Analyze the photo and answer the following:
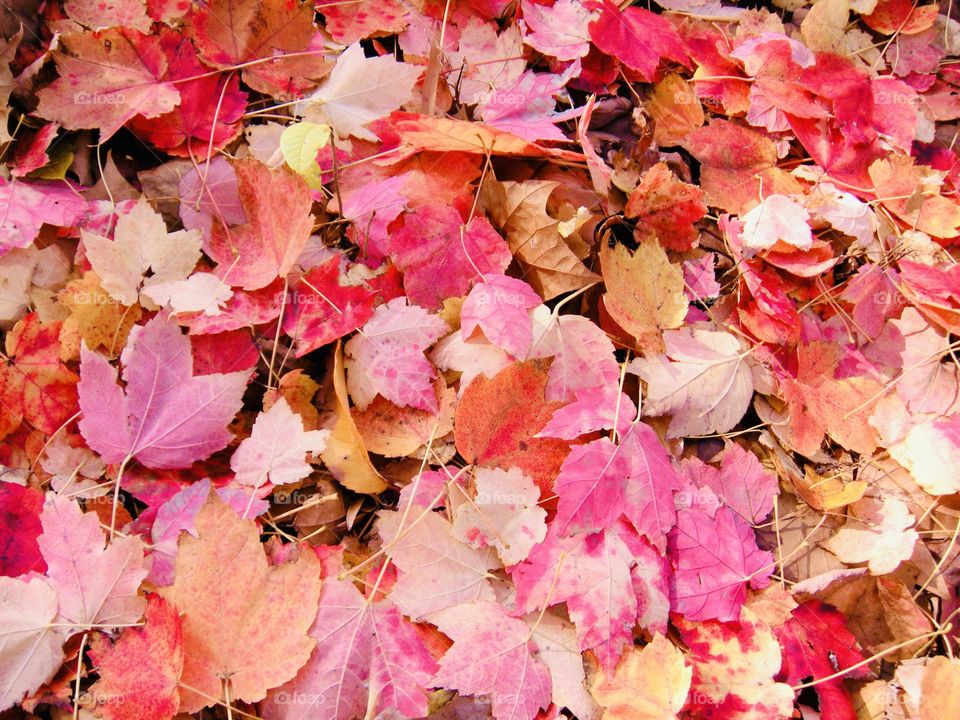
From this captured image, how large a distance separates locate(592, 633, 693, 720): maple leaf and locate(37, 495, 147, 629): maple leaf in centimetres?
58

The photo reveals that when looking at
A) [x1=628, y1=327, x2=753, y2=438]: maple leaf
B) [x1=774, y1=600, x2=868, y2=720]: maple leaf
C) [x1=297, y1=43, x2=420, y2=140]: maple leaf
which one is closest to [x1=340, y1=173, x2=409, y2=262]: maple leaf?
[x1=297, y1=43, x2=420, y2=140]: maple leaf

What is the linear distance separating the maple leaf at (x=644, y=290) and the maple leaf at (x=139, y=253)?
2.02ft

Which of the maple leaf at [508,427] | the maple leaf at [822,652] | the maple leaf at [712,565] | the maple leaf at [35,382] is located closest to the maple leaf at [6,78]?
the maple leaf at [35,382]

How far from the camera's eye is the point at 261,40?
1143mm

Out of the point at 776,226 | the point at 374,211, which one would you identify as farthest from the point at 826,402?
the point at 374,211

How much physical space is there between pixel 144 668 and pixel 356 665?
9.5 inches

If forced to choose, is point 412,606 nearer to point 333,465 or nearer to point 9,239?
point 333,465

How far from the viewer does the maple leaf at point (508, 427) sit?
37.2 inches

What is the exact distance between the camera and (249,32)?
3.70 ft

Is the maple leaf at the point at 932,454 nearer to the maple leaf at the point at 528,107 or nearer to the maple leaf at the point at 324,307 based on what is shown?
the maple leaf at the point at 528,107

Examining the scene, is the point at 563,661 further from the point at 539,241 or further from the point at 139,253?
the point at 139,253

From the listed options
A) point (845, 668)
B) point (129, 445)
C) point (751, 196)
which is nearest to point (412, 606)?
point (129, 445)

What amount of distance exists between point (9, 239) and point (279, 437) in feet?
1.61

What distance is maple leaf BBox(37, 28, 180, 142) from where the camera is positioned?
104 cm
